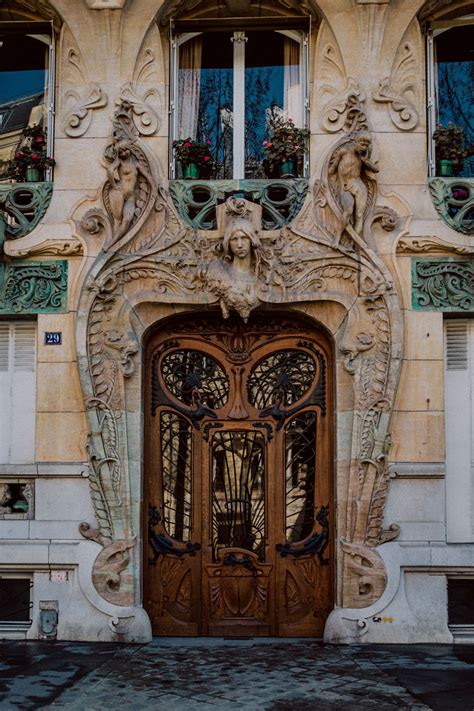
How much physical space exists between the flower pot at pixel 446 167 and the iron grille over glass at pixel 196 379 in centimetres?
323

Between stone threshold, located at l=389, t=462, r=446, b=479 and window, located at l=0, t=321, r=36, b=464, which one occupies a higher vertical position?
window, located at l=0, t=321, r=36, b=464

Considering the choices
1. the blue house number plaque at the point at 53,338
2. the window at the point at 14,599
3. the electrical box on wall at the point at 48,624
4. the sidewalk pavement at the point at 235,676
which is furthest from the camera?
the blue house number plaque at the point at 53,338

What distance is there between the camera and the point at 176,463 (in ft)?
37.7

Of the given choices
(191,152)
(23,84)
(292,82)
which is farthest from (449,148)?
(23,84)

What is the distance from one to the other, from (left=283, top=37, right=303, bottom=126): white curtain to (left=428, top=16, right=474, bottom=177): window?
146cm

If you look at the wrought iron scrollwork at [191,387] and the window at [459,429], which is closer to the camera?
the window at [459,429]

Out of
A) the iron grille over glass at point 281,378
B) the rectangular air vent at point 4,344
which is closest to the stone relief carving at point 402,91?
the iron grille over glass at point 281,378

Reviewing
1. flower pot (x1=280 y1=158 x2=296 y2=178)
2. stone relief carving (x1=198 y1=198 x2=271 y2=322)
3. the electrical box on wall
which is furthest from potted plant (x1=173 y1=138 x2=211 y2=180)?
the electrical box on wall

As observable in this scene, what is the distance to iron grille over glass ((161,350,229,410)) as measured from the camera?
37.8 feet

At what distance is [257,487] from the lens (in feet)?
37.5

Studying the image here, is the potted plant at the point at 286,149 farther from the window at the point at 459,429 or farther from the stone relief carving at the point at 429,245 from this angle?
the window at the point at 459,429

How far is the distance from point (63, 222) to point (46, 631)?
4.32 metres

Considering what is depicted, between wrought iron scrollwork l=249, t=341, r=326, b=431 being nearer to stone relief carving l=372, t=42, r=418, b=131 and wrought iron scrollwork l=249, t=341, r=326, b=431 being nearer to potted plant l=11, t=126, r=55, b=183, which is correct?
stone relief carving l=372, t=42, r=418, b=131

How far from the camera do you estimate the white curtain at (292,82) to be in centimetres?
1171
